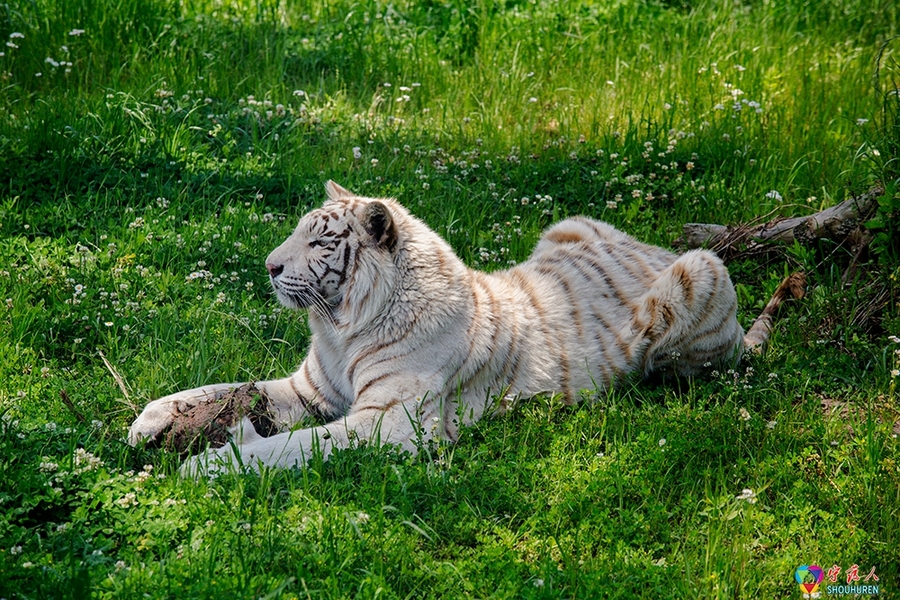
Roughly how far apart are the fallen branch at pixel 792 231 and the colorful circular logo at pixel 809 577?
2.70 metres

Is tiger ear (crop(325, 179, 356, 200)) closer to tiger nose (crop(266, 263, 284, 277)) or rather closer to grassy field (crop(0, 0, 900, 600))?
tiger nose (crop(266, 263, 284, 277))

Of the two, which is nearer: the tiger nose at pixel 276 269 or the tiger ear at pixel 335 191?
the tiger nose at pixel 276 269

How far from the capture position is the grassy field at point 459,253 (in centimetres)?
356

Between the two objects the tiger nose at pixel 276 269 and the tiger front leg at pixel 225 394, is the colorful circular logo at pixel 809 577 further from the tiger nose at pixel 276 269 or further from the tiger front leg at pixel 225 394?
the tiger nose at pixel 276 269

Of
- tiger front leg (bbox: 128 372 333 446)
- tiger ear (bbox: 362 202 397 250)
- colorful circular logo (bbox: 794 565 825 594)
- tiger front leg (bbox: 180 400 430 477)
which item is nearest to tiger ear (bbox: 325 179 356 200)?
tiger ear (bbox: 362 202 397 250)

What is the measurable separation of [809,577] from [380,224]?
2.52 m

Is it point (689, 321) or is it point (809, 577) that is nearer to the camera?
point (809, 577)

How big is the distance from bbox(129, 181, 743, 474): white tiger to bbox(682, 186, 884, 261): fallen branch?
3.32 feet

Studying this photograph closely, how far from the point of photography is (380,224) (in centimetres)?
476

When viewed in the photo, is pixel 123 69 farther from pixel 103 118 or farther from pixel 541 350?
pixel 541 350

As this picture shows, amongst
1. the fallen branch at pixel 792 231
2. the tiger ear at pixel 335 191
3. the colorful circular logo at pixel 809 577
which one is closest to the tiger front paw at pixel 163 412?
the tiger ear at pixel 335 191

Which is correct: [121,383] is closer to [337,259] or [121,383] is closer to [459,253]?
[337,259]

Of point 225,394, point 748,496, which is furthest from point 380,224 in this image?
point 748,496

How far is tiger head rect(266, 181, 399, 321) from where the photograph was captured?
4.76m
